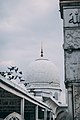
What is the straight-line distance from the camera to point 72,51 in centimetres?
1041

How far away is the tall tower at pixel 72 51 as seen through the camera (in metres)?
10.0

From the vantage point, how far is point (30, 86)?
5244cm

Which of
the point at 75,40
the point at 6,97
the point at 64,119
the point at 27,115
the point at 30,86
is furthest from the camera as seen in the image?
the point at 30,86

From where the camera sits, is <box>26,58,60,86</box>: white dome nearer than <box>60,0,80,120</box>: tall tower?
No

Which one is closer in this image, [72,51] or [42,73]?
[72,51]

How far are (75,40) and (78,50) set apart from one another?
31cm

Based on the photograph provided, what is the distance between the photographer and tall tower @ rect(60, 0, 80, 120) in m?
10.0

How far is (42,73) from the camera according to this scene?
5406 centimetres

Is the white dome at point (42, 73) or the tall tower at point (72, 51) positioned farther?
the white dome at point (42, 73)

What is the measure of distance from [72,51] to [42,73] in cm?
4372

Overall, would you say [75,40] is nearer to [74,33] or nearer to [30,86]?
[74,33]

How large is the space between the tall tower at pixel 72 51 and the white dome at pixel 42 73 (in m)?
42.7

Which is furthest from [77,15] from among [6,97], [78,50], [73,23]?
[6,97]

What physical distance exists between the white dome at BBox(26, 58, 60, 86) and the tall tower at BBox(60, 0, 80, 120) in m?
42.7
